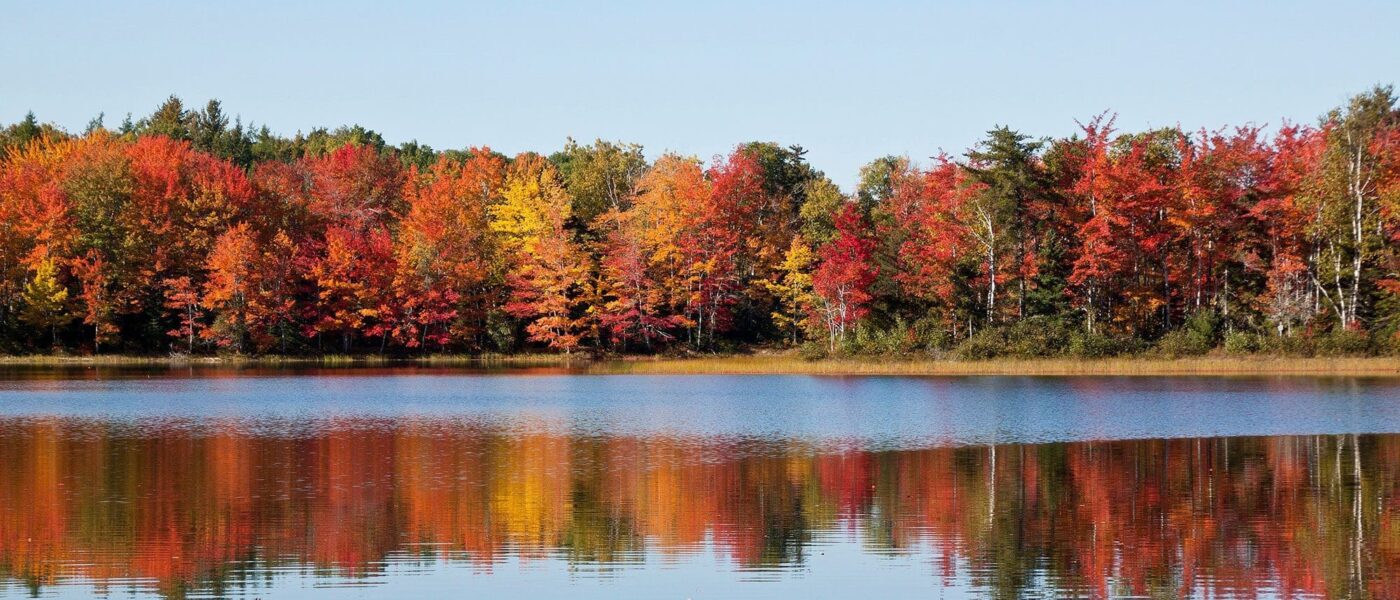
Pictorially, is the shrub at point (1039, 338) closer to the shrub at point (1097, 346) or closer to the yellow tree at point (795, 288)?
the shrub at point (1097, 346)

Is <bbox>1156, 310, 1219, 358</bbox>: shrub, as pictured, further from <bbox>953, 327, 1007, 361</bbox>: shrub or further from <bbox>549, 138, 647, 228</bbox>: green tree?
<bbox>549, 138, 647, 228</bbox>: green tree

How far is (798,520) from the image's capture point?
765 inches

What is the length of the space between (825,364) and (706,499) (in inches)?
1716

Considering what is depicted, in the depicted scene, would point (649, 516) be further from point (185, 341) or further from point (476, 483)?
point (185, 341)

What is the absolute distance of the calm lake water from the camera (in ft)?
50.5

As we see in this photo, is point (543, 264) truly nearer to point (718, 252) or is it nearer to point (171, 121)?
point (718, 252)

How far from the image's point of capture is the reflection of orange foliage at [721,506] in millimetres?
16109

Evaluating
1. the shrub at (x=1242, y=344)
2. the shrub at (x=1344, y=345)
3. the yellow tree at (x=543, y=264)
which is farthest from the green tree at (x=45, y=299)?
the shrub at (x=1344, y=345)

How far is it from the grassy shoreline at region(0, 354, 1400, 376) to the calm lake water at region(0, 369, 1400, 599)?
15.0m

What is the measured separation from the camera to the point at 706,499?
2148cm

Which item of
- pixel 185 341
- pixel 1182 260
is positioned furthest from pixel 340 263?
pixel 1182 260

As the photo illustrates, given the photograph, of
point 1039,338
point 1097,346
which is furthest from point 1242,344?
point 1039,338

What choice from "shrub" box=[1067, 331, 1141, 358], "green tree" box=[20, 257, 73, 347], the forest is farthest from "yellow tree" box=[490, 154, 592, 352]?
"shrub" box=[1067, 331, 1141, 358]

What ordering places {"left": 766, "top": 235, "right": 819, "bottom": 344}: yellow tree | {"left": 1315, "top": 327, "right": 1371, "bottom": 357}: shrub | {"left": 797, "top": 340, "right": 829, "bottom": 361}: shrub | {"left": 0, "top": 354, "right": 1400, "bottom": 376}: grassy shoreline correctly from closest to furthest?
{"left": 1315, "top": 327, "right": 1371, "bottom": 357}: shrub
{"left": 0, "top": 354, "right": 1400, "bottom": 376}: grassy shoreline
{"left": 797, "top": 340, "right": 829, "bottom": 361}: shrub
{"left": 766, "top": 235, "right": 819, "bottom": 344}: yellow tree
